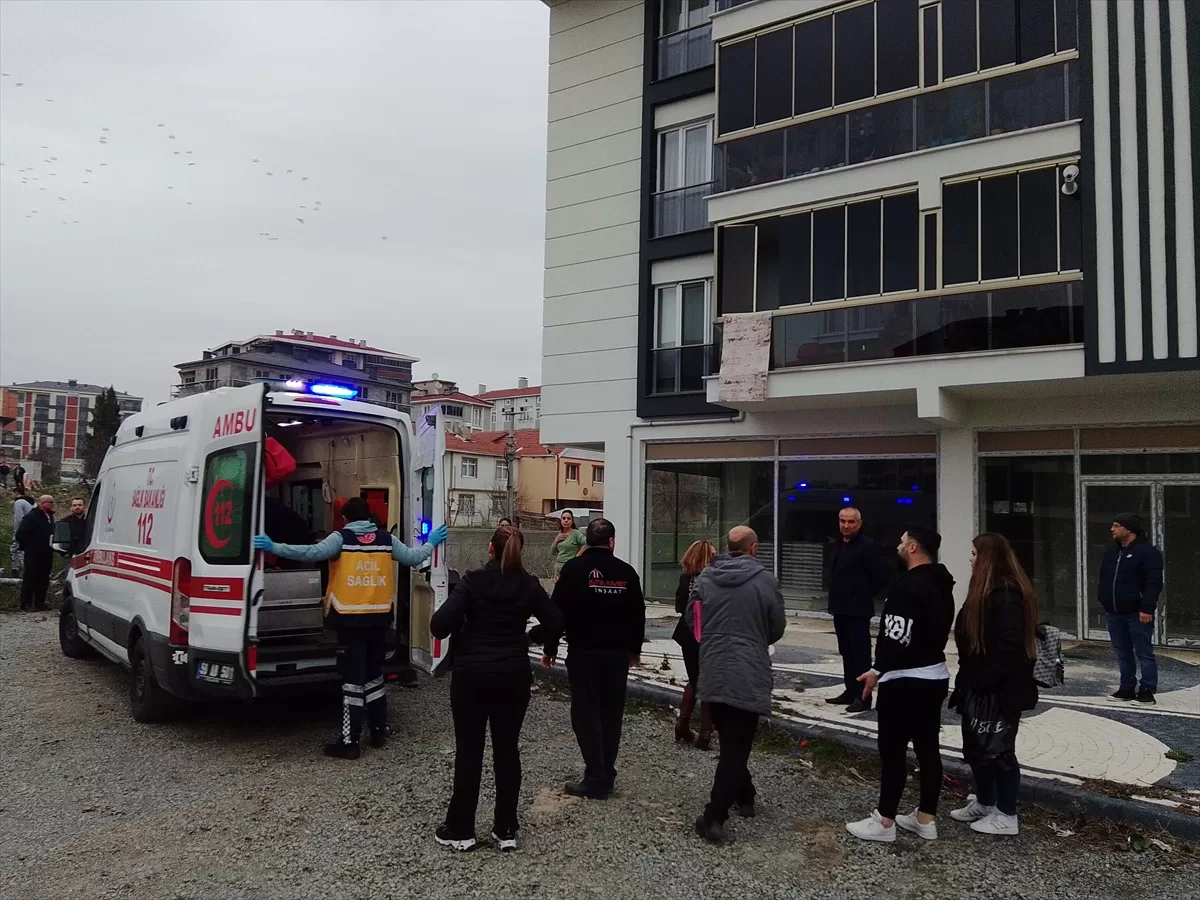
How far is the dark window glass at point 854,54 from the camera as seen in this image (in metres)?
13.2

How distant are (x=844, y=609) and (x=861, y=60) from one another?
922 cm

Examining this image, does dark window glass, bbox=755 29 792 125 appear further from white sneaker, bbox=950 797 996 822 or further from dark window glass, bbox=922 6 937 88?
white sneaker, bbox=950 797 996 822

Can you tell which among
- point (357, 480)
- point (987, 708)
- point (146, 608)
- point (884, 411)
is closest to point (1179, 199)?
point (884, 411)

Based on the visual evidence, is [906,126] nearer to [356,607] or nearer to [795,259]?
[795,259]

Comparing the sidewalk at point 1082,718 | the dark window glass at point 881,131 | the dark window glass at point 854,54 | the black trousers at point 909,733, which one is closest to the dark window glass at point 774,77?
the dark window glass at point 854,54

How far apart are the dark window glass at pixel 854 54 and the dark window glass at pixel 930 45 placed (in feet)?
2.53

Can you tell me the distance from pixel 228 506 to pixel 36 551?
378 inches

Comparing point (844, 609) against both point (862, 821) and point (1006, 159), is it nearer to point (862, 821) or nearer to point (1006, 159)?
point (862, 821)

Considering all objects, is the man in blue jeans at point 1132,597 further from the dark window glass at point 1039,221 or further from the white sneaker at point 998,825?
the dark window glass at point 1039,221

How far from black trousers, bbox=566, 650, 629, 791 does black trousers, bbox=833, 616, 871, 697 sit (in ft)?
8.98

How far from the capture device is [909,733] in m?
4.81

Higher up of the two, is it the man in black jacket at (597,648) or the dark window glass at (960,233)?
the dark window glass at (960,233)

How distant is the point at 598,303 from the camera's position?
16.9 metres

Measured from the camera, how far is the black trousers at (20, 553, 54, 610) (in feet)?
45.6
